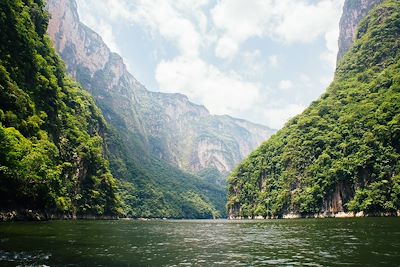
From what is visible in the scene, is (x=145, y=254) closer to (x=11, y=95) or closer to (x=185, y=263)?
(x=185, y=263)

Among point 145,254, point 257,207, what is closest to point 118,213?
point 257,207

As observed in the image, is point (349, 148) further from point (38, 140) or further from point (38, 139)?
point (38, 140)

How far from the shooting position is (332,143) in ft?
479

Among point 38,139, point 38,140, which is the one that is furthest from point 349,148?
point 38,140

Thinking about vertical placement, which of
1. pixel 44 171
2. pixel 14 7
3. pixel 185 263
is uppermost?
pixel 14 7

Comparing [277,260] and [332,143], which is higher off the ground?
[332,143]

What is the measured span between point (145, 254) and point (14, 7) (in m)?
81.7

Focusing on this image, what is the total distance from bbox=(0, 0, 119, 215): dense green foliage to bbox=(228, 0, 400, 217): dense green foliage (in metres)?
74.3

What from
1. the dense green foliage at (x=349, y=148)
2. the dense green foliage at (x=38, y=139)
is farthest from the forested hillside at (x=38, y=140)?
the dense green foliage at (x=349, y=148)

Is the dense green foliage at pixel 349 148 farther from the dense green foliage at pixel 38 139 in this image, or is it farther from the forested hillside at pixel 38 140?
the dense green foliage at pixel 38 139

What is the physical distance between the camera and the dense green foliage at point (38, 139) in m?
57.8

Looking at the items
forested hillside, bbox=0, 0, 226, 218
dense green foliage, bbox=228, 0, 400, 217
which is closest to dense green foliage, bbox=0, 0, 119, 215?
forested hillside, bbox=0, 0, 226, 218

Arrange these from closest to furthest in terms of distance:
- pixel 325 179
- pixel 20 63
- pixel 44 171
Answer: pixel 44 171
pixel 20 63
pixel 325 179

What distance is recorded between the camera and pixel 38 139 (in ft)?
257
